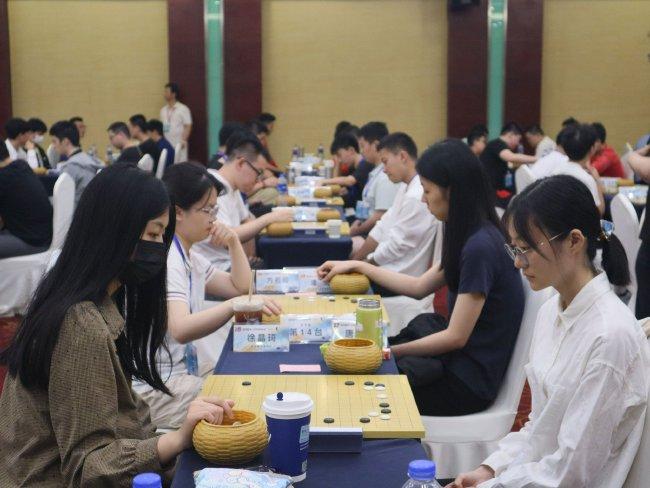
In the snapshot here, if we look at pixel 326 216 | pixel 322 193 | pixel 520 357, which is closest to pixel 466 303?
pixel 520 357

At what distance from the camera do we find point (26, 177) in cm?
580

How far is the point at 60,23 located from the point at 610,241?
1070 cm

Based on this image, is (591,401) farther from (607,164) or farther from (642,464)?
(607,164)

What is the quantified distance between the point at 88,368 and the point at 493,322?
4.62 feet

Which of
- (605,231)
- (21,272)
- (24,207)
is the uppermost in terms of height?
(605,231)

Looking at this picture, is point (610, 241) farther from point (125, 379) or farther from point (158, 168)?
point (158, 168)

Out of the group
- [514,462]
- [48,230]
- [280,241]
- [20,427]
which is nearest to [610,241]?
[514,462]

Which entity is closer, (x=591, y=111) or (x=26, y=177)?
(x=26, y=177)

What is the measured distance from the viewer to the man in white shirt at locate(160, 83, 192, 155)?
11.1 meters

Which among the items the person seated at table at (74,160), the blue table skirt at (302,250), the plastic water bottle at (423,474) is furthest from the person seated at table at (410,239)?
the person seated at table at (74,160)

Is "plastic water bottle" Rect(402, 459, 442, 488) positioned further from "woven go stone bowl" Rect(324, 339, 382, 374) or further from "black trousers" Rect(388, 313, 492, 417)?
"black trousers" Rect(388, 313, 492, 417)

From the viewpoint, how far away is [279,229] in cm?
473

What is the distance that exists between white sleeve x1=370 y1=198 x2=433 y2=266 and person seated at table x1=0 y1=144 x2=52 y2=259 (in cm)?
241

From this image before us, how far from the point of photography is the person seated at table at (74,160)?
7391 millimetres
